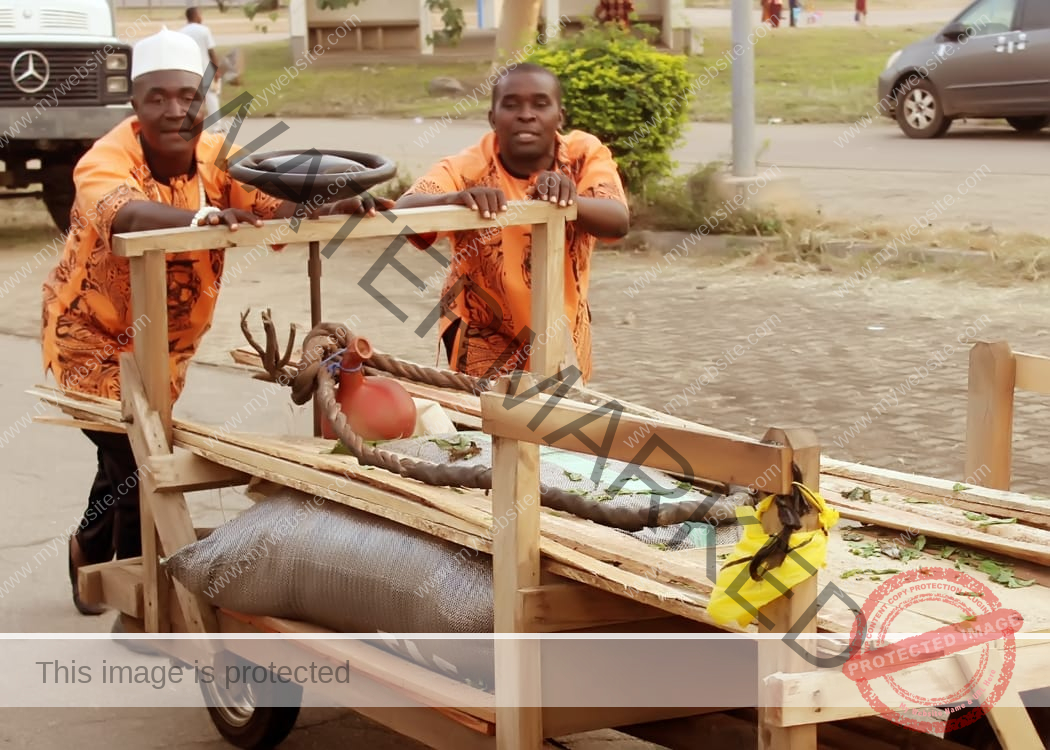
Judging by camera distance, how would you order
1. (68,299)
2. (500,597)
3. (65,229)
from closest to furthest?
1. (500,597)
2. (68,299)
3. (65,229)

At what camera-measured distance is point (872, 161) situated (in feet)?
48.8

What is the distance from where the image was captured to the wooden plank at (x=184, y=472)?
143 inches

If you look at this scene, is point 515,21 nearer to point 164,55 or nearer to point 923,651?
point 164,55

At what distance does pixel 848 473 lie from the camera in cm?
332

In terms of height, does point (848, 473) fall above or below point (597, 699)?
above

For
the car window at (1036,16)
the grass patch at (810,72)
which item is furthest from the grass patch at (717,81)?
the car window at (1036,16)

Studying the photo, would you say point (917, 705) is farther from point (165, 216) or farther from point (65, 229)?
point (65, 229)

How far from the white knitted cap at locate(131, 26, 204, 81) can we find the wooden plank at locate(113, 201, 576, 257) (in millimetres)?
714

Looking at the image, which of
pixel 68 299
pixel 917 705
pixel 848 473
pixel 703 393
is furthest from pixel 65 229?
pixel 917 705

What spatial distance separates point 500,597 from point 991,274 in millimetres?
7437

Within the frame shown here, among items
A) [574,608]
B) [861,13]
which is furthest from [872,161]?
[861,13]

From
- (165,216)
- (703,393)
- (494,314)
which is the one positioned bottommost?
(703,393)

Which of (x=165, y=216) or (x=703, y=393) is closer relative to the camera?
(x=165, y=216)

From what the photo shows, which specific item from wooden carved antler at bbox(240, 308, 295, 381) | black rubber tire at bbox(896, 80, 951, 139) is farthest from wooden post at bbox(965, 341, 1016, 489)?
black rubber tire at bbox(896, 80, 951, 139)
